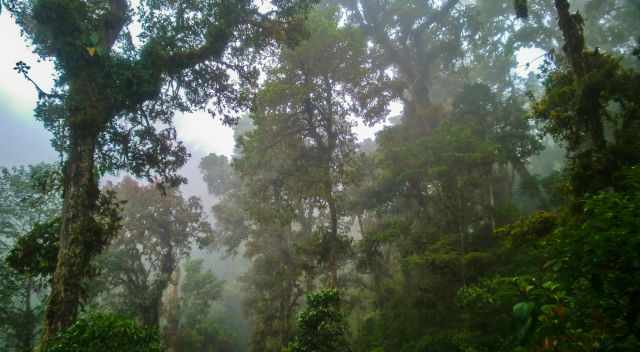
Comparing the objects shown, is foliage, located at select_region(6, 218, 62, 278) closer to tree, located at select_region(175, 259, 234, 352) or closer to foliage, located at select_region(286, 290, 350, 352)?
foliage, located at select_region(286, 290, 350, 352)

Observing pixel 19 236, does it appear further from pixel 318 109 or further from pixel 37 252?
pixel 318 109

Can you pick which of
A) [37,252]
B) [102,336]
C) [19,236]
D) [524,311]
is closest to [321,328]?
[102,336]

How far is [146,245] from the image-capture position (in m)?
20.7

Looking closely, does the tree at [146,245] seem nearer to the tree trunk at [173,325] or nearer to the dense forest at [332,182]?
the dense forest at [332,182]

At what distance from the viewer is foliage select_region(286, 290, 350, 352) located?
28.0 ft

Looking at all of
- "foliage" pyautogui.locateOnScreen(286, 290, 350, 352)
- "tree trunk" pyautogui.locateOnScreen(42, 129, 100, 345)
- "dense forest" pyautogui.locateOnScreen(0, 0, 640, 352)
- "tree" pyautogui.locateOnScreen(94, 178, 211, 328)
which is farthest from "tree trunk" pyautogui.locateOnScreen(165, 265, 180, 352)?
"foliage" pyautogui.locateOnScreen(286, 290, 350, 352)

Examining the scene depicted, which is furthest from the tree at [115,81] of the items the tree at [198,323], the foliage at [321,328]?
the tree at [198,323]

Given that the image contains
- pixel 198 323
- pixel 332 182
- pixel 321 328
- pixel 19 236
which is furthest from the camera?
pixel 198 323

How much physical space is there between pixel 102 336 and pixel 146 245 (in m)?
16.7

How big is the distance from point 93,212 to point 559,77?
1195cm

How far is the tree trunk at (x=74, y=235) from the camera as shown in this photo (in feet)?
26.6

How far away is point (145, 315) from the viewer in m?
18.4

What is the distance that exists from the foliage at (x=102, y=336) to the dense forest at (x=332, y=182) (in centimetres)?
3

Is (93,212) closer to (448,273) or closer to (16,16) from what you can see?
(16,16)
